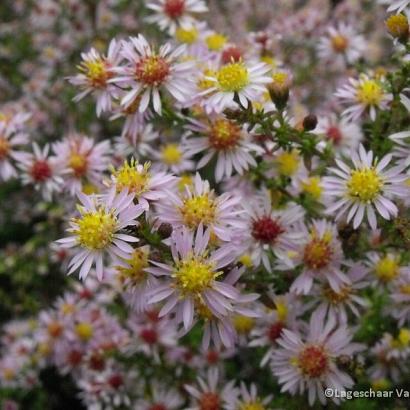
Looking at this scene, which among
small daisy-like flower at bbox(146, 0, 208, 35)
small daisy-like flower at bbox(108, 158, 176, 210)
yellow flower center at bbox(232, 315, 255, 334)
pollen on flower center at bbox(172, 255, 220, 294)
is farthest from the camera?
small daisy-like flower at bbox(146, 0, 208, 35)

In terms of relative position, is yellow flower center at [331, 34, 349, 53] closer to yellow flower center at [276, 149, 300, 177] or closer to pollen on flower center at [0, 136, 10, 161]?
yellow flower center at [276, 149, 300, 177]

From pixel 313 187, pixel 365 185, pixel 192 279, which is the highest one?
pixel 313 187

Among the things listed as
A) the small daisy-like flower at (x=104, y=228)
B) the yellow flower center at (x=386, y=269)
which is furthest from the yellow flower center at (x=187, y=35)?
the yellow flower center at (x=386, y=269)

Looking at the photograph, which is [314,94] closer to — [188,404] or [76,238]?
[188,404]

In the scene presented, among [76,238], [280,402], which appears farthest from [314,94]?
[76,238]

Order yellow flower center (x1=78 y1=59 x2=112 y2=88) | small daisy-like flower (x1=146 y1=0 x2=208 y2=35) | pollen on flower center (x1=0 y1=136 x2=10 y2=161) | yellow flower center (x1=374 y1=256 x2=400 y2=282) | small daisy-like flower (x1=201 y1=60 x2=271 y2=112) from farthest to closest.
Answer: small daisy-like flower (x1=146 y1=0 x2=208 y2=35) → pollen on flower center (x1=0 y1=136 x2=10 y2=161) → yellow flower center (x1=374 y1=256 x2=400 y2=282) → yellow flower center (x1=78 y1=59 x2=112 y2=88) → small daisy-like flower (x1=201 y1=60 x2=271 y2=112)

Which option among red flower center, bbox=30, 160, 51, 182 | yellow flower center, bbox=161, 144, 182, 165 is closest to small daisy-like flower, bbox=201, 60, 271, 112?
yellow flower center, bbox=161, 144, 182, 165

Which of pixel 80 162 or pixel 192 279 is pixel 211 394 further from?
pixel 80 162

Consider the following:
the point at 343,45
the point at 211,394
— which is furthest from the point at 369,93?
the point at 211,394
